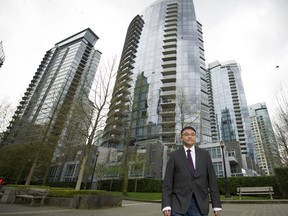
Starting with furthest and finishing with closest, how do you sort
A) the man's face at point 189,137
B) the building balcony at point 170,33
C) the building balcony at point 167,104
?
the building balcony at point 170,33
the building balcony at point 167,104
the man's face at point 189,137

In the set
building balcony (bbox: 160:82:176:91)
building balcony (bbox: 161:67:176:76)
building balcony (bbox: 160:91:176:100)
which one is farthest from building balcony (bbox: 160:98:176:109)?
building balcony (bbox: 161:67:176:76)

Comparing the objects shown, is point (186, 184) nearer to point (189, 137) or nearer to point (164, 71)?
point (189, 137)

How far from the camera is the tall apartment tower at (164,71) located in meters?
Result: 44.0

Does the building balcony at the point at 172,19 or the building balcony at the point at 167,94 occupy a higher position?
the building balcony at the point at 172,19

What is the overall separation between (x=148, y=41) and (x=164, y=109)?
28.2 metres

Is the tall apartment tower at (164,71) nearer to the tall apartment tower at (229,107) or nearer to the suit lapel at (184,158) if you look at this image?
the suit lapel at (184,158)

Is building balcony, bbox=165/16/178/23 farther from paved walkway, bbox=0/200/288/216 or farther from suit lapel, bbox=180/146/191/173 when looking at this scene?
suit lapel, bbox=180/146/191/173

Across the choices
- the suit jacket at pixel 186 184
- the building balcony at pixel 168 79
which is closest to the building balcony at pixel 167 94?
the building balcony at pixel 168 79

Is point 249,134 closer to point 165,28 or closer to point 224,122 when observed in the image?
point 224,122

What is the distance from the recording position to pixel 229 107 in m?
99.1

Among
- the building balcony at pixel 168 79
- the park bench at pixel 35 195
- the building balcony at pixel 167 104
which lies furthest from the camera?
the building balcony at pixel 168 79

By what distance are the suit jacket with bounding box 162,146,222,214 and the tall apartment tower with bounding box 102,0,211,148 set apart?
112 feet

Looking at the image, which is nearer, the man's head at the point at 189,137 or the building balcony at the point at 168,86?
the man's head at the point at 189,137

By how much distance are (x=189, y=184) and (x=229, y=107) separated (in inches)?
4265
